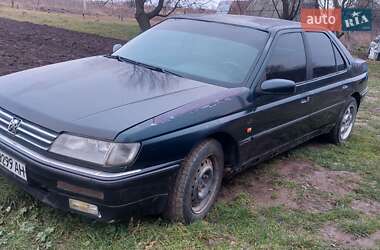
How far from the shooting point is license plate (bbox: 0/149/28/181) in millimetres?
3027

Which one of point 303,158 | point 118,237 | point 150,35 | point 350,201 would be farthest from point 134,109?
point 303,158

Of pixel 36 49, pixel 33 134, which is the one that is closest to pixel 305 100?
pixel 33 134

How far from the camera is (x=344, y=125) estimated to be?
6.08 m

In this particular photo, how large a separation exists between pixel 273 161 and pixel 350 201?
1043mm

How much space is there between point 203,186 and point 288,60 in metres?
1.68

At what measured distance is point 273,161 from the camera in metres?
5.05

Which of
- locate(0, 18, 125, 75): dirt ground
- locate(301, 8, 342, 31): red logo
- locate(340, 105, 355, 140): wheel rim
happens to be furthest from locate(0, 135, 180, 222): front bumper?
locate(301, 8, 342, 31): red logo

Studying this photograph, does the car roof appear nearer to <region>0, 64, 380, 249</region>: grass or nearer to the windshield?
the windshield

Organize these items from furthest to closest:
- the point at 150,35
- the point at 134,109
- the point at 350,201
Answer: the point at 150,35 → the point at 350,201 → the point at 134,109

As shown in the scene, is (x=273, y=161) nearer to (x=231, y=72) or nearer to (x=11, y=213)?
(x=231, y=72)

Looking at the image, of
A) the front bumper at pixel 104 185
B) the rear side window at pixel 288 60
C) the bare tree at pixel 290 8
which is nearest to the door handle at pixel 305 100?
the rear side window at pixel 288 60

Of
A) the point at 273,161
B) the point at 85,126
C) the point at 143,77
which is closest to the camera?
the point at 85,126

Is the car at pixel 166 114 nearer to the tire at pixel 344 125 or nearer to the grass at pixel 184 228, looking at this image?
the grass at pixel 184 228

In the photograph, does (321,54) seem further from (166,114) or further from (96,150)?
(96,150)
